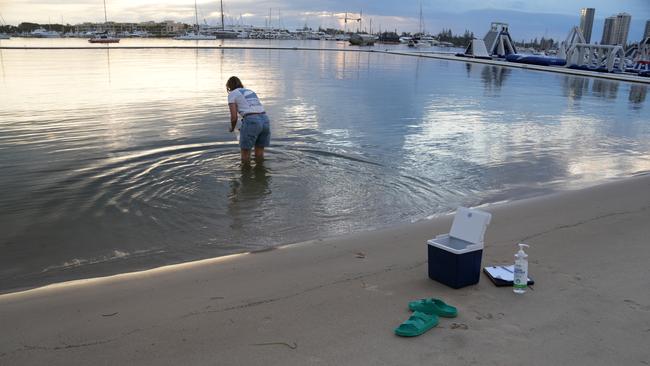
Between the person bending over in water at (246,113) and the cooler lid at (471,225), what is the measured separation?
5.19 m

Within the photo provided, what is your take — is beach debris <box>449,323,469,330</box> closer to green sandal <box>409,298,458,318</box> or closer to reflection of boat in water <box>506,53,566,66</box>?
green sandal <box>409,298,458,318</box>

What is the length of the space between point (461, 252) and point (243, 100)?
5719 mm

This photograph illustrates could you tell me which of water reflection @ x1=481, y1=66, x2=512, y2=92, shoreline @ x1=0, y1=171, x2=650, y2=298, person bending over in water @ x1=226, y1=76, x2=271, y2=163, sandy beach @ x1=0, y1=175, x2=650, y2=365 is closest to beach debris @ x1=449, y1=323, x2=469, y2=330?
sandy beach @ x1=0, y1=175, x2=650, y2=365

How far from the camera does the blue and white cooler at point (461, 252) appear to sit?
4418mm

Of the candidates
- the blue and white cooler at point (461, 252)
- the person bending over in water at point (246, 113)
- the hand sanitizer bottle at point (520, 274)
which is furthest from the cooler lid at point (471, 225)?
A: the person bending over in water at point (246, 113)

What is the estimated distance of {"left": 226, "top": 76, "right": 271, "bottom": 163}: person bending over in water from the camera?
9031 mm

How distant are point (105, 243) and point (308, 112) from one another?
11.5 metres

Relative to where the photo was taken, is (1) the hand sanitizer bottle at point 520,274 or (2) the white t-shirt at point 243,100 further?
(2) the white t-shirt at point 243,100

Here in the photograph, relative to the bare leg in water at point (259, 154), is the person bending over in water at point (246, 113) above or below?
above

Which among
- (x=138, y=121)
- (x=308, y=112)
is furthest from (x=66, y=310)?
(x=308, y=112)

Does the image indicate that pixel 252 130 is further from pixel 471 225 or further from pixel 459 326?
pixel 459 326

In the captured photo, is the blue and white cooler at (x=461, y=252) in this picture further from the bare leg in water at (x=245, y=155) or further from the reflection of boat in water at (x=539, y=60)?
the reflection of boat in water at (x=539, y=60)

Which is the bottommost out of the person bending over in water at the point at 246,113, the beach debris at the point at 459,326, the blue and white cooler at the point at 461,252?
the beach debris at the point at 459,326

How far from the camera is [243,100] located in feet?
29.7
